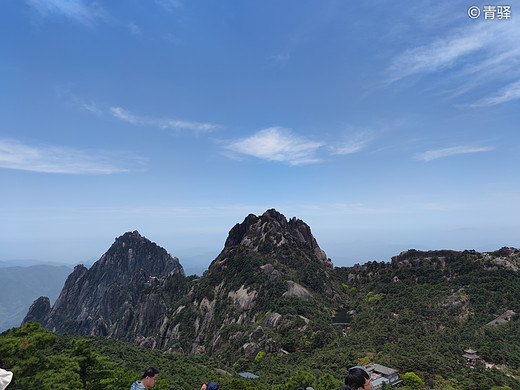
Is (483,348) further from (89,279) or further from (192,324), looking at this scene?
(89,279)

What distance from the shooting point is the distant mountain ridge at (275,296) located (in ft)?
208

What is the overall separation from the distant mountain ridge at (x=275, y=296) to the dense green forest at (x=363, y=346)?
0.54 m

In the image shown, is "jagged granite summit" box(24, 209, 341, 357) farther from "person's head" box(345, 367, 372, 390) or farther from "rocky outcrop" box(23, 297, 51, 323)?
"person's head" box(345, 367, 372, 390)

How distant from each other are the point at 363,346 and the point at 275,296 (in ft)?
97.0

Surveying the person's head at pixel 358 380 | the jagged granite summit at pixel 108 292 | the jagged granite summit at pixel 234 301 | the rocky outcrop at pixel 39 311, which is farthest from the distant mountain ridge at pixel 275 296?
the person's head at pixel 358 380

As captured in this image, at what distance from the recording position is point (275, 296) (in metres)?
77.8

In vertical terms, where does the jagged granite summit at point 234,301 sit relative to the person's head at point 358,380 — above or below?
below

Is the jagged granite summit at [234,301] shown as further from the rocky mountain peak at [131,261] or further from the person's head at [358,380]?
the person's head at [358,380]

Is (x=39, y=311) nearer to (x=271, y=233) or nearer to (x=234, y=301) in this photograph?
(x=234, y=301)

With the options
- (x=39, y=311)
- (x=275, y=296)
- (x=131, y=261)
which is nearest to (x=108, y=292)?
(x=131, y=261)

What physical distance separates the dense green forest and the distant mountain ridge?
539 mm

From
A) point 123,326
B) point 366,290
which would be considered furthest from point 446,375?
point 123,326

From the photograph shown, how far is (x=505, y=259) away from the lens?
75625mm

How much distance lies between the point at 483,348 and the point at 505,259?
1785 inches
